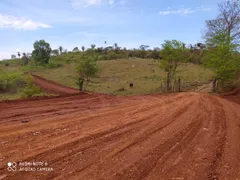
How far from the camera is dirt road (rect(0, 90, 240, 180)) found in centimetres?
325

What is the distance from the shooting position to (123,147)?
4.26m

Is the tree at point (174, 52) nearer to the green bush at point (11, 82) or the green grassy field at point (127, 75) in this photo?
the green grassy field at point (127, 75)

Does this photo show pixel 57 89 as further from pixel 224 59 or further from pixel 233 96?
pixel 224 59

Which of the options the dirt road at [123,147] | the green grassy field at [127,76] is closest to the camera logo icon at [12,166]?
the dirt road at [123,147]

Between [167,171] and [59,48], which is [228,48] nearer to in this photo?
[167,171]

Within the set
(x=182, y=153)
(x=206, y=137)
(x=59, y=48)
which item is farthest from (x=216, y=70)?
(x=59, y=48)

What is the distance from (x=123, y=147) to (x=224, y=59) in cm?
1643

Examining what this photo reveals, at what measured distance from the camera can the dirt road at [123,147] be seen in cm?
325

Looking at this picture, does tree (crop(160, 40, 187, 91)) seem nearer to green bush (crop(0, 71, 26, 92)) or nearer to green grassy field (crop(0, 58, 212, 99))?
green grassy field (crop(0, 58, 212, 99))

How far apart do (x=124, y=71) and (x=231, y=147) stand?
30740mm

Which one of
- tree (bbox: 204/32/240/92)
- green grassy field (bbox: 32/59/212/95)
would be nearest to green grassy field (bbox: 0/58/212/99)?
green grassy field (bbox: 32/59/212/95)

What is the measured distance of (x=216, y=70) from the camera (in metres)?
18.2

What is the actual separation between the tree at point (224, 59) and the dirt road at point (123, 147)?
12.0 metres

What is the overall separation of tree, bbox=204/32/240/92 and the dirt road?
39.5 feet
